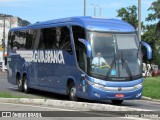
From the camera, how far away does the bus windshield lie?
58.2ft

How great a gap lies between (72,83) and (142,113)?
286 inches

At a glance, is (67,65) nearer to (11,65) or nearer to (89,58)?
(89,58)

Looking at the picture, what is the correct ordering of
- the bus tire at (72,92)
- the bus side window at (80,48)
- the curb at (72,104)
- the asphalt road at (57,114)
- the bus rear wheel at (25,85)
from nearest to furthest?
1. the asphalt road at (57,114)
2. the curb at (72,104)
3. the bus side window at (80,48)
4. the bus tire at (72,92)
5. the bus rear wheel at (25,85)

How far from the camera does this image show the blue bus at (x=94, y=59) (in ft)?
58.1

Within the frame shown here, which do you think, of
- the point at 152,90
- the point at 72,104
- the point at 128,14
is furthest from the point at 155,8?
the point at 72,104

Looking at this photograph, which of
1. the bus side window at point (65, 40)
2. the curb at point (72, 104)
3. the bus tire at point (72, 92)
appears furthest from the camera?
the bus side window at point (65, 40)

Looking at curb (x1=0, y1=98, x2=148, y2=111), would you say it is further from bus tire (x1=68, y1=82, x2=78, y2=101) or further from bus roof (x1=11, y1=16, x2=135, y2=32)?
bus roof (x1=11, y1=16, x2=135, y2=32)

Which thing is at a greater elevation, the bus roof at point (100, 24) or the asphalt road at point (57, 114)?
the bus roof at point (100, 24)

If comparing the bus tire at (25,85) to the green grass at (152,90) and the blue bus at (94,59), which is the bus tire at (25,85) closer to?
the blue bus at (94,59)

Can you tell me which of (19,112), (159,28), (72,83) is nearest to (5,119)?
(19,112)

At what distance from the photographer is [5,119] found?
12336mm

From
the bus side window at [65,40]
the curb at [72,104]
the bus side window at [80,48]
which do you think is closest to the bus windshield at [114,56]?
the bus side window at [80,48]

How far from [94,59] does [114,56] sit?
829mm

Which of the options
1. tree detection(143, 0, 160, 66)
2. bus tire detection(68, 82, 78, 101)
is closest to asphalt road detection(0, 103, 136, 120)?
bus tire detection(68, 82, 78, 101)
